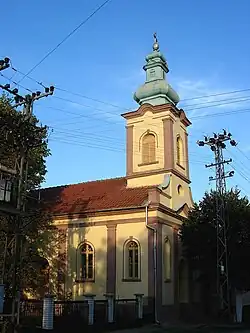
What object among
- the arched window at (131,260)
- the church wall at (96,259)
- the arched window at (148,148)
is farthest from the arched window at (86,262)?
the arched window at (148,148)

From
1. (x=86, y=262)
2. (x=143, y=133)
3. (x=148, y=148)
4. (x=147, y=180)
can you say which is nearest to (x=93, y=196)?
(x=147, y=180)

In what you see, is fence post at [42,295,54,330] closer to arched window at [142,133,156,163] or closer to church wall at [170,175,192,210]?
church wall at [170,175,192,210]

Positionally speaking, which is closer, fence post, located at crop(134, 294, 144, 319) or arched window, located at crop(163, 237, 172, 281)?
fence post, located at crop(134, 294, 144, 319)

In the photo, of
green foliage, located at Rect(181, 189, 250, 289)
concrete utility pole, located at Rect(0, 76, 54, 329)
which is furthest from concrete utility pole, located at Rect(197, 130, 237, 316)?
concrete utility pole, located at Rect(0, 76, 54, 329)

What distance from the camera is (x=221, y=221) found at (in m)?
26.8

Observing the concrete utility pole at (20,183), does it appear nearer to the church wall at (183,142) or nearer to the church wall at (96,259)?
the church wall at (96,259)

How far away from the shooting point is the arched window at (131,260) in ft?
90.0

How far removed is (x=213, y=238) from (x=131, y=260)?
5.09m

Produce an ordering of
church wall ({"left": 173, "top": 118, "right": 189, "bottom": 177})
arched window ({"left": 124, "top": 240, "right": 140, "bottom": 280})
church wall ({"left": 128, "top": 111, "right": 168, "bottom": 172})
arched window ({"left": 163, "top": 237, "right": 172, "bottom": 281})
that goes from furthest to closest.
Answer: church wall ({"left": 173, "top": 118, "right": 189, "bottom": 177}) → church wall ({"left": 128, "top": 111, "right": 168, "bottom": 172}) → arched window ({"left": 163, "top": 237, "right": 172, "bottom": 281}) → arched window ({"left": 124, "top": 240, "right": 140, "bottom": 280})

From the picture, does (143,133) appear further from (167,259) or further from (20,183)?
(20,183)

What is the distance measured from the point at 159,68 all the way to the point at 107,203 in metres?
11.2

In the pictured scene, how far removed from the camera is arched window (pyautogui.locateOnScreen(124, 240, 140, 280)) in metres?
27.4

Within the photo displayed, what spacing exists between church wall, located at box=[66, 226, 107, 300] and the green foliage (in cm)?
516

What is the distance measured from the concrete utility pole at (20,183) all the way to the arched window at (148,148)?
14.4m
